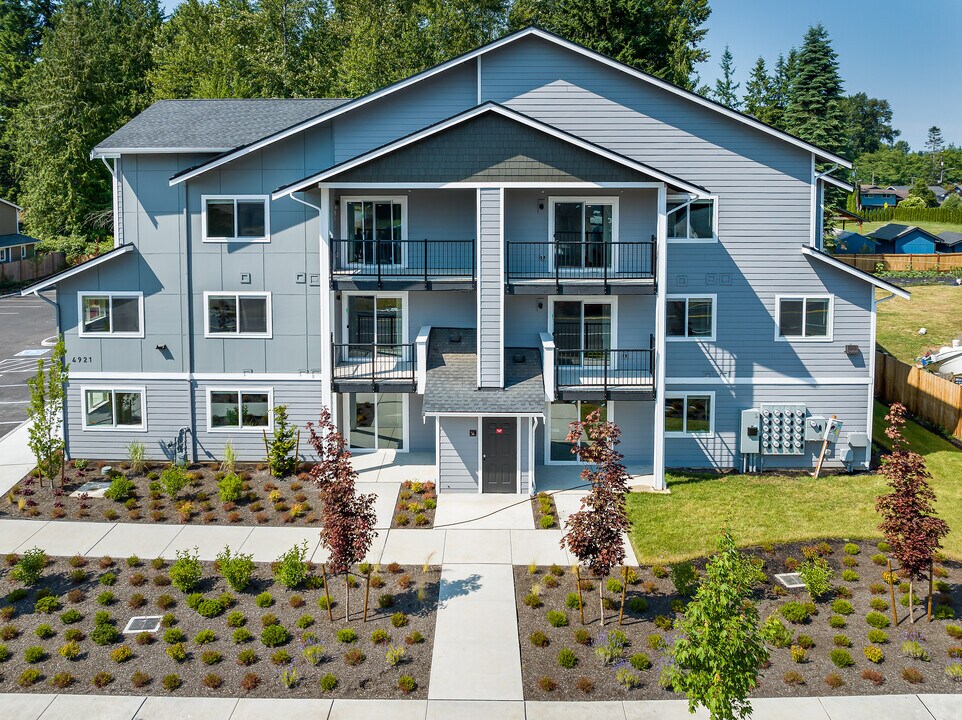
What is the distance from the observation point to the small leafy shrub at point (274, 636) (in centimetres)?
1608

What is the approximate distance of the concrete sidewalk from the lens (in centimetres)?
1420

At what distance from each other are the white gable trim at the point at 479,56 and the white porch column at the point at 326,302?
2.20m

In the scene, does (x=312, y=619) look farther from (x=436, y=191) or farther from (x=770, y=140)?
(x=770, y=140)

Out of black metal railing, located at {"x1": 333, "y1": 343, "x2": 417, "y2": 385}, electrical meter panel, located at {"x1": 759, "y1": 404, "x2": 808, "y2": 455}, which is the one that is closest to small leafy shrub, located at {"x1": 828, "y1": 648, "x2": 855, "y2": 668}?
electrical meter panel, located at {"x1": 759, "y1": 404, "x2": 808, "y2": 455}

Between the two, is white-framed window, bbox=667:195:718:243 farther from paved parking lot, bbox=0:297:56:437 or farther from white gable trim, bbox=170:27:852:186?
paved parking lot, bbox=0:297:56:437

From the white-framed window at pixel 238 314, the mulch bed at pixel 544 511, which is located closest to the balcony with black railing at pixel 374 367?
the white-framed window at pixel 238 314

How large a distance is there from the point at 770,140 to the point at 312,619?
17838 millimetres

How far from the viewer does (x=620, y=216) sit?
24.9m

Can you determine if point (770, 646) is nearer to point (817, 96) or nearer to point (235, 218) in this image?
point (235, 218)

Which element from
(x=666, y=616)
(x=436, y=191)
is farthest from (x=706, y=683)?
(x=436, y=191)

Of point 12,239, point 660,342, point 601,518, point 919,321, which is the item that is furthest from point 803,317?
point 12,239

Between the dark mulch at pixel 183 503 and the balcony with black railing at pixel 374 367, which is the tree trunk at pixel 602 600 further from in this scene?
the balcony with black railing at pixel 374 367

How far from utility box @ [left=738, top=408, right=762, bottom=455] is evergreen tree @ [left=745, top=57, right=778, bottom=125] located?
106 ft

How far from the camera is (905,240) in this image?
61.2 m
